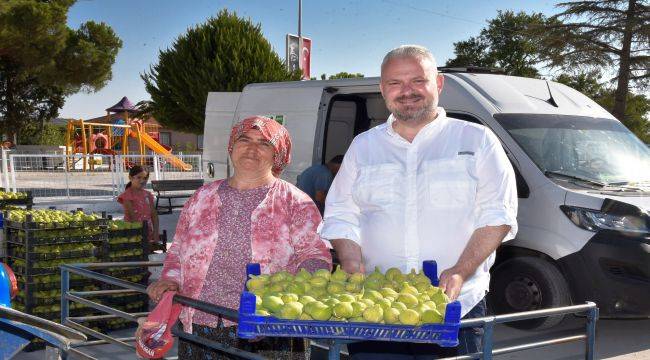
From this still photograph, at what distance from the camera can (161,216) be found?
17.5m

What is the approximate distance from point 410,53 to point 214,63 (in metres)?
29.9

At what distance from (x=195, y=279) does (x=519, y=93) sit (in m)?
5.15

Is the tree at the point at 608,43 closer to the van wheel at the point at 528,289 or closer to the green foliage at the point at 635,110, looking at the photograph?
A: the green foliage at the point at 635,110

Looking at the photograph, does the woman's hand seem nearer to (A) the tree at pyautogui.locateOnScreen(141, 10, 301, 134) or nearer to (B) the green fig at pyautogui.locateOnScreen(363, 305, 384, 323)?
(B) the green fig at pyautogui.locateOnScreen(363, 305, 384, 323)

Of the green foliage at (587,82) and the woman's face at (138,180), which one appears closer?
the woman's face at (138,180)

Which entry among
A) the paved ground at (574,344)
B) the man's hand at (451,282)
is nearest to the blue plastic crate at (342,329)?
the man's hand at (451,282)

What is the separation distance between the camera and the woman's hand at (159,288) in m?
3.12

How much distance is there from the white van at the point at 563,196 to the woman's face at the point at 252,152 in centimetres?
390

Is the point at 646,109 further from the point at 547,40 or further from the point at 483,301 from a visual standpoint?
the point at 483,301

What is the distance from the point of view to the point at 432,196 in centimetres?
280

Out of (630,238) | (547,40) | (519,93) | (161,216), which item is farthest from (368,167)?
(547,40)

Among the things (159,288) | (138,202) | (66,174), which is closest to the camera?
(159,288)

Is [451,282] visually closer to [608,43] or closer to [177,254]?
[177,254]

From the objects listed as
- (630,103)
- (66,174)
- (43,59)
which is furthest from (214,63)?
(630,103)
